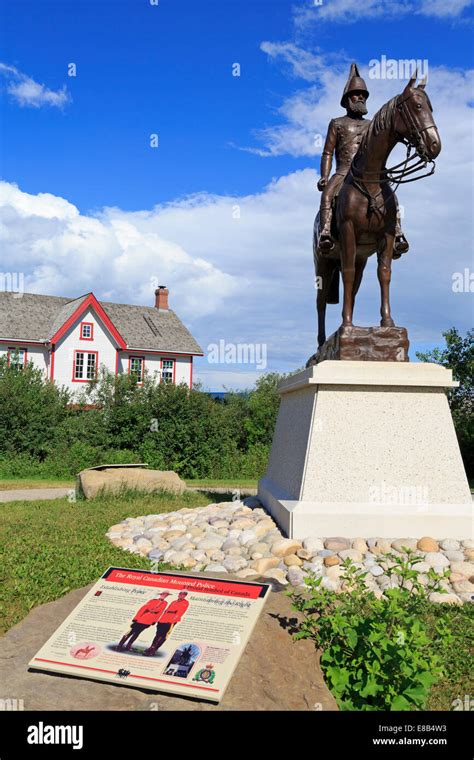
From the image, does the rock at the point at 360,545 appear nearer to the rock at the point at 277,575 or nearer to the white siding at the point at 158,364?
the rock at the point at 277,575

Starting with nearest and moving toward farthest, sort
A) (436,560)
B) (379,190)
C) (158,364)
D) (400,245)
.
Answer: (436,560) < (379,190) < (400,245) < (158,364)

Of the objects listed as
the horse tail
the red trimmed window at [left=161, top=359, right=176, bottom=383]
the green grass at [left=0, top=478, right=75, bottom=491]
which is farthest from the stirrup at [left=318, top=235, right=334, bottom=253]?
the red trimmed window at [left=161, top=359, right=176, bottom=383]

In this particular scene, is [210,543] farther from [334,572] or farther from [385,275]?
[385,275]

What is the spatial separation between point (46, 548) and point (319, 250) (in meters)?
4.75

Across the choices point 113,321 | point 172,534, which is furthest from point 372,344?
point 113,321

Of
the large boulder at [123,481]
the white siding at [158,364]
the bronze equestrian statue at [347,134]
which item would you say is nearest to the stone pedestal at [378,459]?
the bronze equestrian statue at [347,134]

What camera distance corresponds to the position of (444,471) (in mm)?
6625

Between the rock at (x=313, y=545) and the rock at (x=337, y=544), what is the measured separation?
64 mm

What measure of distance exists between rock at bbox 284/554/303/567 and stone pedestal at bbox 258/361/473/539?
0.42 meters

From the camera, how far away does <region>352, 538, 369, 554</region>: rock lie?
19.8 feet

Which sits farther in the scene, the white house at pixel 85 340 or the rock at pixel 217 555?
the white house at pixel 85 340

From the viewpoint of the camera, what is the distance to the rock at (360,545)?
6.02 metres

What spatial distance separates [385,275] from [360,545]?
3228 millimetres

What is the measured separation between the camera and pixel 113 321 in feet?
106
